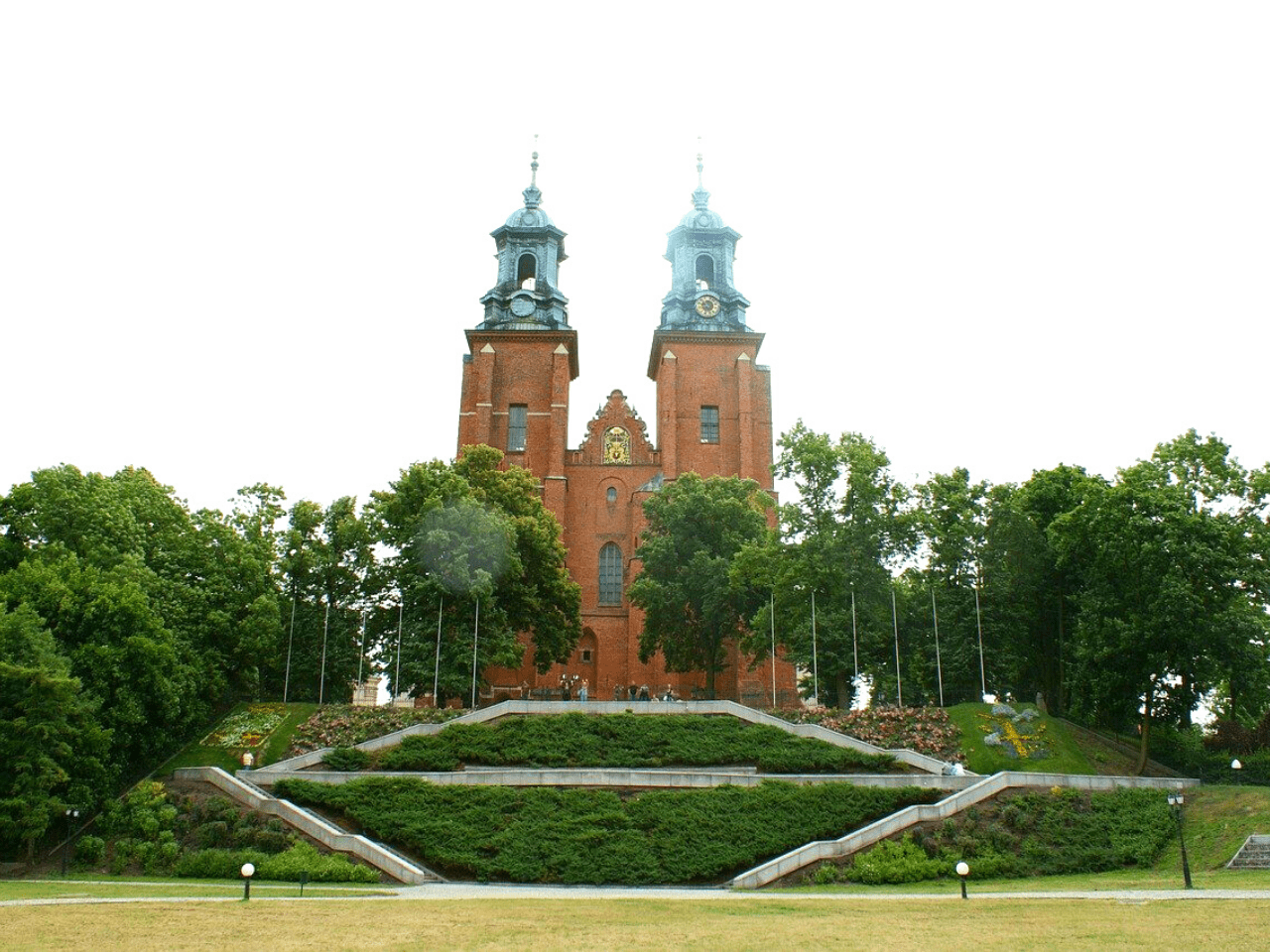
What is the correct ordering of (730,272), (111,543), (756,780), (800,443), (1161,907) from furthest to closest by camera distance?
(730,272)
(800,443)
(111,543)
(756,780)
(1161,907)

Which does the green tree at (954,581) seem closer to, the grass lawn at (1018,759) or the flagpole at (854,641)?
the flagpole at (854,641)

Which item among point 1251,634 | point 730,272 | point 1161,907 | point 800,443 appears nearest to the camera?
point 1161,907

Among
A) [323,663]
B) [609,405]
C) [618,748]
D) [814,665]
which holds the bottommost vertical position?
[618,748]

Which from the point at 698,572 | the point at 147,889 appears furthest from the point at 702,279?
the point at 147,889

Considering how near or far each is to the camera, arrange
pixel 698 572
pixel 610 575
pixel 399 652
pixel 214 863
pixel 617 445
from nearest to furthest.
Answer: pixel 214 863, pixel 399 652, pixel 698 572, pixel 610 575, pixel 617 445

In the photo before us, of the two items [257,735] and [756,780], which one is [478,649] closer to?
[257,735]

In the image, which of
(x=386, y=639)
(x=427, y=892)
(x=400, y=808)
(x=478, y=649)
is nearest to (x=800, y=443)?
(x=478, y=649)

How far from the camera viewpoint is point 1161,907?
17.7 meters

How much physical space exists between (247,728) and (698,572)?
18513 millimetres

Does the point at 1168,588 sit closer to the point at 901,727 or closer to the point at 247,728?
the point at 901,727

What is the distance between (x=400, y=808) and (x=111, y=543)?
14.2m

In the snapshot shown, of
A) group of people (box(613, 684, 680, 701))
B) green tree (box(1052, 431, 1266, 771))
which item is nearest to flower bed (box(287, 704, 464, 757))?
group of people (box(613, 684, 680, 701))

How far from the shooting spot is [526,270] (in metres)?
60.9

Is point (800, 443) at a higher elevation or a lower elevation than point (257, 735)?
higher
